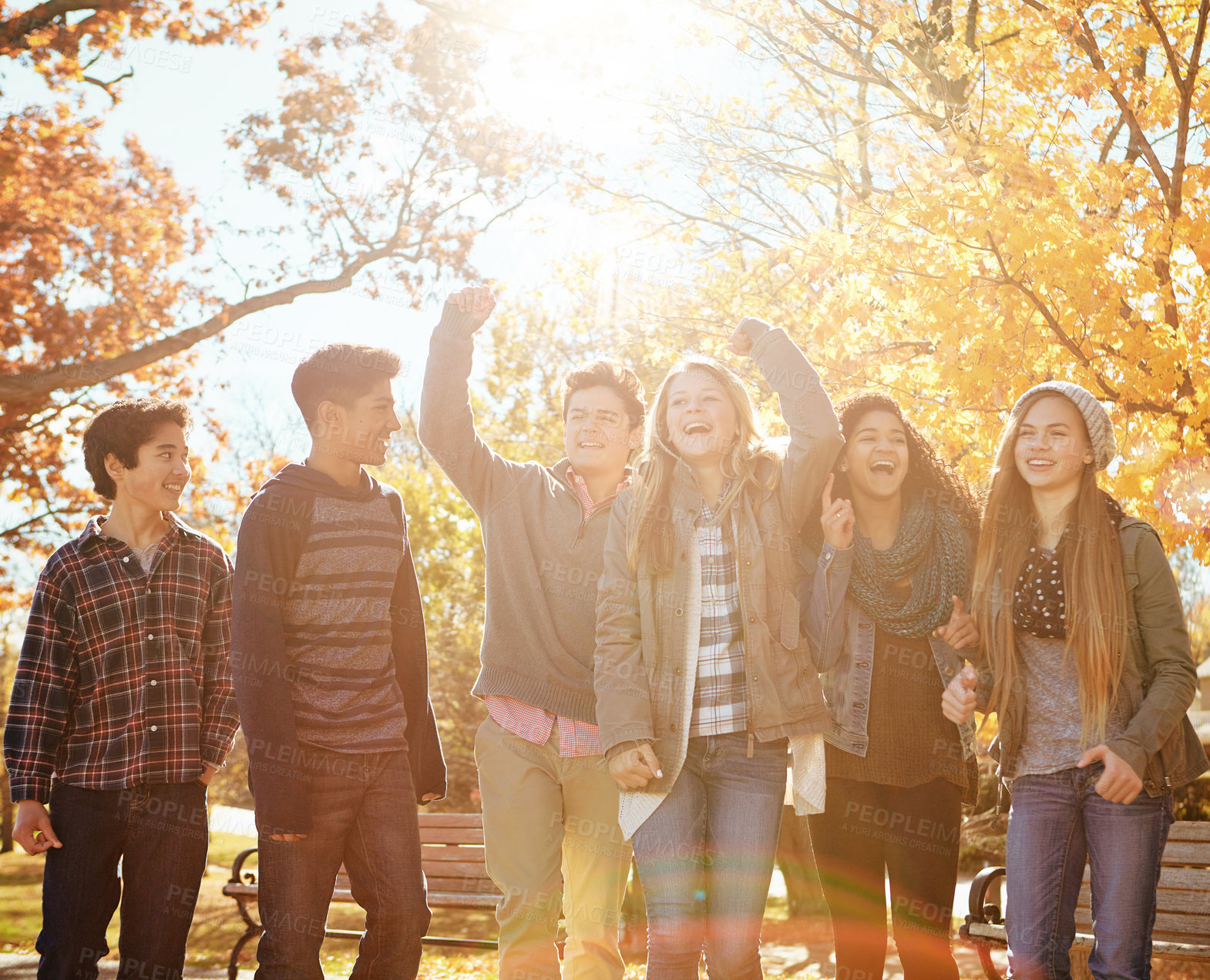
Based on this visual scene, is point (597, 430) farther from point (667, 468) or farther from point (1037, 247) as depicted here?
point (1037, 247)

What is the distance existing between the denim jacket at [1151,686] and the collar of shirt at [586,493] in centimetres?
140

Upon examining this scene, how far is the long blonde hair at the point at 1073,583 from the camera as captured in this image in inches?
122

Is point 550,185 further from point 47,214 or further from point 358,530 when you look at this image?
point 358,530

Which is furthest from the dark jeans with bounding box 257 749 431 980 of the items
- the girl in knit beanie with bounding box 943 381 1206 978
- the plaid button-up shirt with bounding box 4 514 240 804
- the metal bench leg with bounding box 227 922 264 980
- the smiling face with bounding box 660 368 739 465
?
the metal bench leg with bounding box 227 922 264 980

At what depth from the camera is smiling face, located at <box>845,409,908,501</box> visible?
3539mm

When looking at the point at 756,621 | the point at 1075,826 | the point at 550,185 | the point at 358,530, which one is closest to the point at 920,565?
the point at 756,621

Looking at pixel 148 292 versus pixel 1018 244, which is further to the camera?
pixel 148 292

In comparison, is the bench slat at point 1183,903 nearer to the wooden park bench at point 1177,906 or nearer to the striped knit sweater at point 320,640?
the wooden park bench at point 1177,906

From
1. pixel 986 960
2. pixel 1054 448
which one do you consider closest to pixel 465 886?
pixel 986 960

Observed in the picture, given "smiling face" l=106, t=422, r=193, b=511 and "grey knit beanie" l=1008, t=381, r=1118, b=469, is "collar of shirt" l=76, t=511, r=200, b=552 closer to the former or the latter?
"smiling face" l=106, t=422, r=193, b=511

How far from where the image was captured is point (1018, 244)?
4.62 metres

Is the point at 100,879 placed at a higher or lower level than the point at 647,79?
lower

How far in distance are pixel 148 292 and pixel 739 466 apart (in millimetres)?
10820

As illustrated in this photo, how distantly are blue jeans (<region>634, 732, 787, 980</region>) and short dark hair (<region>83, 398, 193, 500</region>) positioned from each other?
2.26 m
